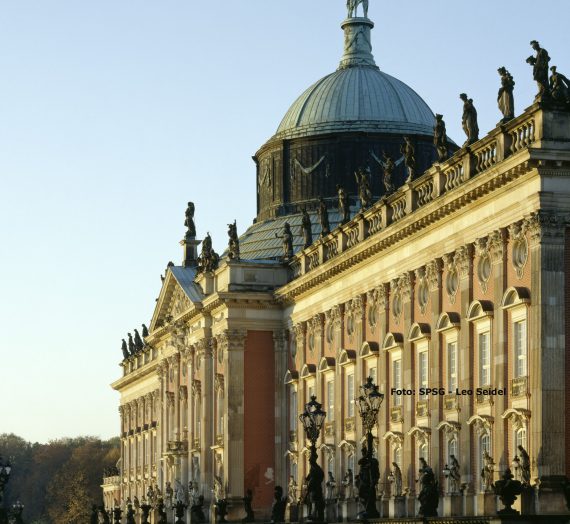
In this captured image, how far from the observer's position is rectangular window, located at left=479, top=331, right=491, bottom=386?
49.7 meters

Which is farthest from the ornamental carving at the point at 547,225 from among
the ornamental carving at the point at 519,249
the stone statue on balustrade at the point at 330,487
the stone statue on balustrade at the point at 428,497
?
the stone statue on balustrade at the point at 330,487

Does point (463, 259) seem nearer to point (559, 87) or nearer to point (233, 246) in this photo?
point (559, 87)

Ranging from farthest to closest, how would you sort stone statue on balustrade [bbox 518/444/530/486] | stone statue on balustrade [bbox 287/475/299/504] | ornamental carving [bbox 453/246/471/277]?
stone statue on balustrade [bbox 287/475/299/504] < ornamental carving [bbox 453/246/471/277] < stone statue on balustrade [bbox 518/444/530/486]

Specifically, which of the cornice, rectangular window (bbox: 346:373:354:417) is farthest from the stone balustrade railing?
rectangular window (bbox: 346:373:354:417)

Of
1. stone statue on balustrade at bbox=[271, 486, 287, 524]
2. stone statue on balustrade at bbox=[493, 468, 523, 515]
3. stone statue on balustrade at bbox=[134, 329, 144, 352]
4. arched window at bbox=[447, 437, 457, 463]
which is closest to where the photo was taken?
stone statue on balustrade at bbox=[493, 468, 523, 515]

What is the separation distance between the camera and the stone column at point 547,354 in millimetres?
44812

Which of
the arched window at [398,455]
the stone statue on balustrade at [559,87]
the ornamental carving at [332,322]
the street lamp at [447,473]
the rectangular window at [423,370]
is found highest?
the stone statue on balustrade at [559,87]

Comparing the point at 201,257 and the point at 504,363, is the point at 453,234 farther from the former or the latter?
the point at 201,257

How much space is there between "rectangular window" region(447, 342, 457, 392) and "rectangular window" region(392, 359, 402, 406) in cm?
470

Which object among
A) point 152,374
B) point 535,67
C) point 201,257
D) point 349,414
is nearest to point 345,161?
point 201,257

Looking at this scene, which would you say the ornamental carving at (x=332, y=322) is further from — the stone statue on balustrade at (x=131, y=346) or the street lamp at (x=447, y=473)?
the stone statue on balustrade at (x=131, y=346)

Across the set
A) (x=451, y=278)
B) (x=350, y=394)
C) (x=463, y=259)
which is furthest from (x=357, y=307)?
(x=463, y=259)

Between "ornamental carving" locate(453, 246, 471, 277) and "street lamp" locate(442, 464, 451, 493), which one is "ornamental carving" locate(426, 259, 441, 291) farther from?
"street lamp" locate(442, 464, 451, 493)

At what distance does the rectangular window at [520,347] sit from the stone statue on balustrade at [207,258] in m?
31.9
